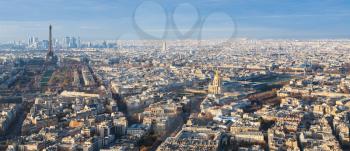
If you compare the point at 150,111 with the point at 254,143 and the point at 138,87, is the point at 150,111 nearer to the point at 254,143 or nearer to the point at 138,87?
the point at 254,143

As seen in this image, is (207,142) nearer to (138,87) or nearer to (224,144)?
(224,144)

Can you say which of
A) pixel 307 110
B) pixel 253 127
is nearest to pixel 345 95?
pixel 307 110

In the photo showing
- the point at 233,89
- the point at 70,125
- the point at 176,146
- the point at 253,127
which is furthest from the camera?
the point at 233,89

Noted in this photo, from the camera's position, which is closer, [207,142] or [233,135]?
[207,142]

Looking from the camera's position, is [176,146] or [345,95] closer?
[176,146]

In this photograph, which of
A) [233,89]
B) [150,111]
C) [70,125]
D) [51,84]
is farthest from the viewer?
[51,84]

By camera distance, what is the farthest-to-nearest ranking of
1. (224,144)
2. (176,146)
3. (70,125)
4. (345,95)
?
(345,95), (70,125), (224,144), (176,146)

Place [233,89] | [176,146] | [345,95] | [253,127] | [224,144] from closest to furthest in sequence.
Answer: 1. [176,146]
2. [224,144]
3. [253,127]
4. [345,95]
5. [233,89]

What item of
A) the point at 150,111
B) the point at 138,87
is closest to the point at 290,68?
the point at 138,87
